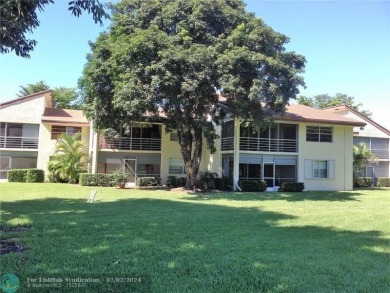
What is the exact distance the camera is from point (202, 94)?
20.3 metres

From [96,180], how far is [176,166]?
7.37 meters

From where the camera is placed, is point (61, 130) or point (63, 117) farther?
point (63, 117)

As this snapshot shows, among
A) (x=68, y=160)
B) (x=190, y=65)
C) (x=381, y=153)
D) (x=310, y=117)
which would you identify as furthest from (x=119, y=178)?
(x=381, y=153)

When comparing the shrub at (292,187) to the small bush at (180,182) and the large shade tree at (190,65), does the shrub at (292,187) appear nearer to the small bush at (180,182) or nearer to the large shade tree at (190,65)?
the large shade tree at (190,65)

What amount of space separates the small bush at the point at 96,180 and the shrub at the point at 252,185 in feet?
31.1

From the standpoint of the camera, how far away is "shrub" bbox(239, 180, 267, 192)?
1002 inches

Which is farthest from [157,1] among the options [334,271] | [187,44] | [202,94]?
[334,271]

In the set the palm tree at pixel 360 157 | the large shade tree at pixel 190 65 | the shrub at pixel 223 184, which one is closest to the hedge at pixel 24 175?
the large shade tree at pixel 190 65

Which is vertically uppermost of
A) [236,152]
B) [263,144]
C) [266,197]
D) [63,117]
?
[63,117]

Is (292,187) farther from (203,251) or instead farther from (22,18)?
(22,18)

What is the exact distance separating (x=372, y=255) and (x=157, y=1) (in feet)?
61.2

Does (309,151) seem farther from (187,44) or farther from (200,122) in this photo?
(187,44)

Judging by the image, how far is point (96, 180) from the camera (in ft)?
89.2

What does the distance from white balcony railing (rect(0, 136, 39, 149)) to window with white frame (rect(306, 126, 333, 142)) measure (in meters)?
22.7
